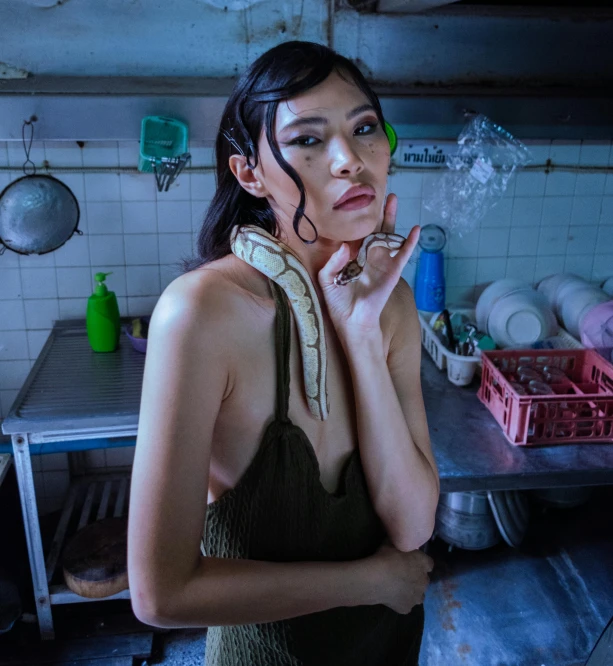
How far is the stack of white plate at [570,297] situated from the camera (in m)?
2.71

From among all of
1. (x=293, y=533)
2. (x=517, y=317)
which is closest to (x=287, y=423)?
(x=293, y=533)

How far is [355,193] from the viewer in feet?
3.50

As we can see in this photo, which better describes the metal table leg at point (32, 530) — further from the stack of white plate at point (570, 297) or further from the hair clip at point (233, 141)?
the stack of white plate at point (570, 297)

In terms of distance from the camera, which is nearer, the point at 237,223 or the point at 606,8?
the point at 237,223

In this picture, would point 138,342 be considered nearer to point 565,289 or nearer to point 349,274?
point 349,274

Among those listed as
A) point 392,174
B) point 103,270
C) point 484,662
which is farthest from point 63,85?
point 484,662

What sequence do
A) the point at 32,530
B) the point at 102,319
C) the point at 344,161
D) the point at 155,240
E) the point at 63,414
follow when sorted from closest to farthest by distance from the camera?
1. the point at 344,161
2. the point at 63,414
3. the point at 32,530
4. the point at 102,319
5. the point at 155,240

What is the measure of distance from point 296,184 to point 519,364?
151cm

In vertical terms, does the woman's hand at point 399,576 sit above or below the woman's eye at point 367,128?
below

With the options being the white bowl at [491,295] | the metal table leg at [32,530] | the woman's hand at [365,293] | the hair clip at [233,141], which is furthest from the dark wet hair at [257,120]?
the white bowl at [491,295]

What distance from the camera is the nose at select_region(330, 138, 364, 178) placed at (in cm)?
105

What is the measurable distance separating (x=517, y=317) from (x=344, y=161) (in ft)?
5.78

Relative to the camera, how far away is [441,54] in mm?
2617

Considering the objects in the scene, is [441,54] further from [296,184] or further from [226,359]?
[226,359]
